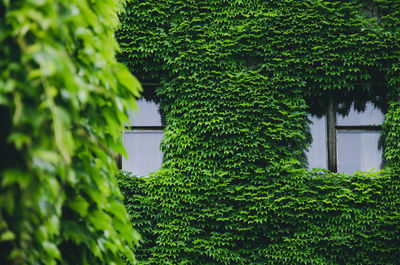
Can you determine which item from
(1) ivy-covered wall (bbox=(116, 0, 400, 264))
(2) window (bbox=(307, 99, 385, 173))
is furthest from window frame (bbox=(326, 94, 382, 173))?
(1) ivy-covered wall (bbox=(116, 0, 400, 264))

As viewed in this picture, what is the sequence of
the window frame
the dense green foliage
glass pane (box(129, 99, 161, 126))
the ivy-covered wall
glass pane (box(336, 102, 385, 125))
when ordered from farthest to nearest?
glass pane (box(129, 99, 161, 126)), glass pane (box(336, 102, 385, 125)), the window frame, the ivy-covered wall, the dense green foliage

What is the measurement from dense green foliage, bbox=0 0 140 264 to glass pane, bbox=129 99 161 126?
4.73m

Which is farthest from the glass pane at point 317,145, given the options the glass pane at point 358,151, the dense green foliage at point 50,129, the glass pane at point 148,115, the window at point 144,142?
the dense green foliage at point 50,129

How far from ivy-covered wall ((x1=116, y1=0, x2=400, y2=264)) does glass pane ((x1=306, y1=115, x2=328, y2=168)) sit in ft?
0.63

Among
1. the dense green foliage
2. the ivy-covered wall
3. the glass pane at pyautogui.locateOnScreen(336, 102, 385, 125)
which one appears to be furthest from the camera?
the glass pane at pyautogui.locateOnScreen(336, 102, 385, 125)

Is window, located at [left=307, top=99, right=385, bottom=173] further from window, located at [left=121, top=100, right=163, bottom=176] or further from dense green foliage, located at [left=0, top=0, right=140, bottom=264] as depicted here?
dense green foliage, located at [left=0, top=0, right=140, bottom=264]

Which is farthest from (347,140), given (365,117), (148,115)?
(148,115)

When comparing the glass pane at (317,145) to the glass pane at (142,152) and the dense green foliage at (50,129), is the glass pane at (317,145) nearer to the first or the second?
the glass pane at (142,152)

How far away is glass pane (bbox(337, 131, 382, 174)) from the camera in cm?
671

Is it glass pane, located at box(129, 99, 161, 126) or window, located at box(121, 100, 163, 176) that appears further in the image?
glass pane, located at box(129, 99, 161, 126)

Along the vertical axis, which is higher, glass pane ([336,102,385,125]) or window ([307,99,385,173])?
glass pane ([336,102,385,125])

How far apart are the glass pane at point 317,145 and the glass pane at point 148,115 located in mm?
3192

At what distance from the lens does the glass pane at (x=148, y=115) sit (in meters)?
6.92

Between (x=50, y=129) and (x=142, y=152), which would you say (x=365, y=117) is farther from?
(x=50, y=129)
